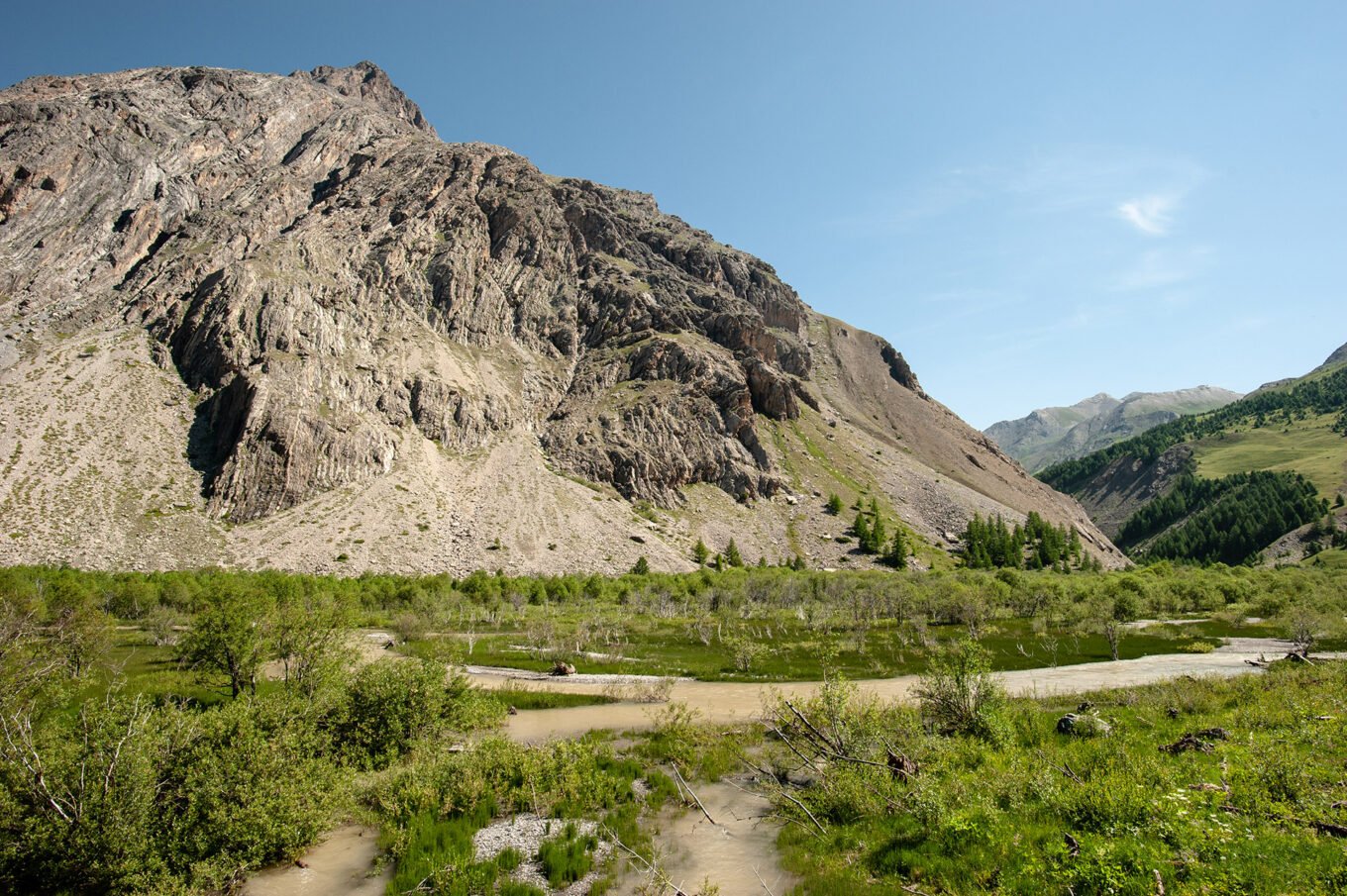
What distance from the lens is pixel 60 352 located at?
111m

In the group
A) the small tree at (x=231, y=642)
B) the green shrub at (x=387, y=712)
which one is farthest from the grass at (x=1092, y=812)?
the small tree at (x=231, y=642)

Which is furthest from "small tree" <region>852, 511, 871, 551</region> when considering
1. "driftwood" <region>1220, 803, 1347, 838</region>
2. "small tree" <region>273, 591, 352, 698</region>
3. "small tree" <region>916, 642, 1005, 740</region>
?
"driftwood" <region>1220, 803, 1347, 838</region>

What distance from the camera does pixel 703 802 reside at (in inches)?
843

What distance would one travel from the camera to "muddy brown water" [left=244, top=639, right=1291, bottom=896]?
1608 cm

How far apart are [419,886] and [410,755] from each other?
9.74m

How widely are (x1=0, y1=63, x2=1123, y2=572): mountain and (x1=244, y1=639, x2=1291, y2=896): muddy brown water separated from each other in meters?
70.6

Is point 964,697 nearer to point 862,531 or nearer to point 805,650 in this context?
point 805,650

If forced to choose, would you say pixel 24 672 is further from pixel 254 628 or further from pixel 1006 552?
pixel 1006 552

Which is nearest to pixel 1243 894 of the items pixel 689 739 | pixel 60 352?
pixel 689 739

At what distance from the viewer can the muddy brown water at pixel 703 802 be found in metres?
16.1

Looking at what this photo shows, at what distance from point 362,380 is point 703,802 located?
124 m

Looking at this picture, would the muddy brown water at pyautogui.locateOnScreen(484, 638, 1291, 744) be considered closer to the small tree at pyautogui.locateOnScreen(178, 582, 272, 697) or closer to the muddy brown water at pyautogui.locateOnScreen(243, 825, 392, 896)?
the muddy brown water at pyautogui.locateOnScreen(243, 825, 392, 896)

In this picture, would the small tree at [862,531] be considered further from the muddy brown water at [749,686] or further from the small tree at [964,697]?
the small tree at [964,697]

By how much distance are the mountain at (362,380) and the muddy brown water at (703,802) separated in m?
70.6
